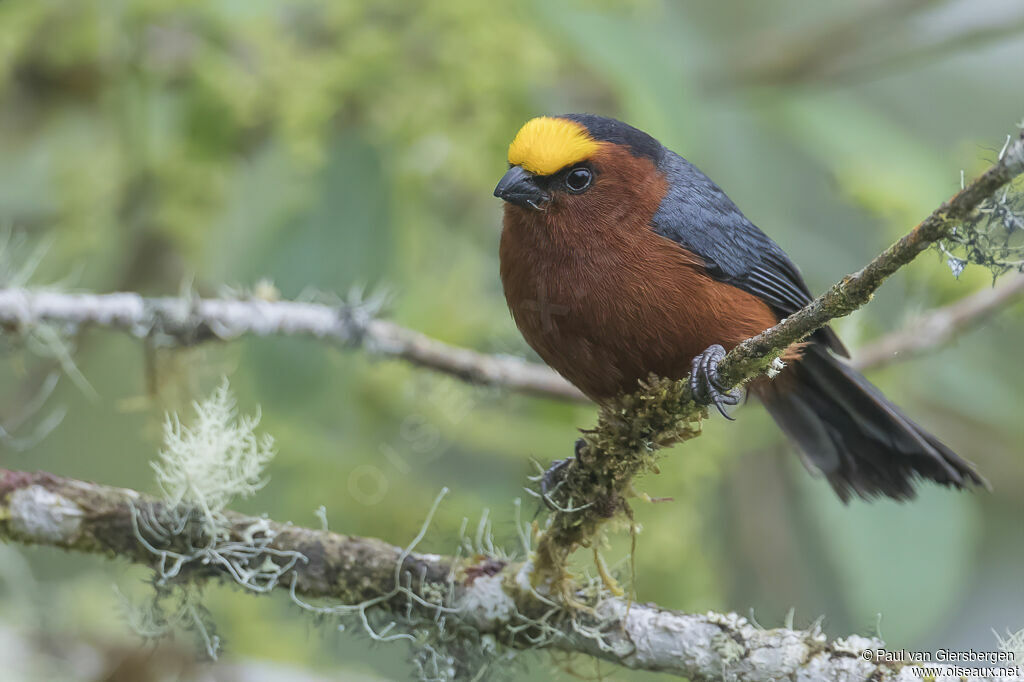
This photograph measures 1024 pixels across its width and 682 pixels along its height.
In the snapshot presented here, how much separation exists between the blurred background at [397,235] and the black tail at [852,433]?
0.50 m

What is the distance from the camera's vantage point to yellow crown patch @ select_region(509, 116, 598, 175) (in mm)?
2934

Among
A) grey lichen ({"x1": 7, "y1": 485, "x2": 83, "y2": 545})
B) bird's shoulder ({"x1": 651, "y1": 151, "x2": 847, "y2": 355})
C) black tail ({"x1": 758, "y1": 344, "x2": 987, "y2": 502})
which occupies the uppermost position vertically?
bird's shoulder ({"x1": 651, "y1": 151, "x2": 847, "y2": 355})

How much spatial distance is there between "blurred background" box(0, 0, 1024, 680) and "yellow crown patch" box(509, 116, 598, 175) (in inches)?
18.5

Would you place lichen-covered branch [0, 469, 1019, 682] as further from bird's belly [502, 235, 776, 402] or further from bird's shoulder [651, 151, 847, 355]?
bird's shoulder [651, 151, 847, 355]

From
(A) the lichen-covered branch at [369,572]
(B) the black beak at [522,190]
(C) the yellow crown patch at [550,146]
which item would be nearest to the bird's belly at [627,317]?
(B) the black beak at [522,190]

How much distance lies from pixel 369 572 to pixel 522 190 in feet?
3.83

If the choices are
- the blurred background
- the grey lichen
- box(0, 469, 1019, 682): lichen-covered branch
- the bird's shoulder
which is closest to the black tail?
the bird's shoulder

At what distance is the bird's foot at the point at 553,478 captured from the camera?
2445 mm

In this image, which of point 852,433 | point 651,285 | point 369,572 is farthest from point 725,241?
point 369,572

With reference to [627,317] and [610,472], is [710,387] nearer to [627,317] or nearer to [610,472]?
[610,472]

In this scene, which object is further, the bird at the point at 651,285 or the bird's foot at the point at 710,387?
the bird at the point at 651,285

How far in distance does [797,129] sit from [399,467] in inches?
87.5

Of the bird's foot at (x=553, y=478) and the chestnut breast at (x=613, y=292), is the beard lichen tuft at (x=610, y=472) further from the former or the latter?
the chestnut breast at (x=613, y=292)

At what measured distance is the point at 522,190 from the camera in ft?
9.66
